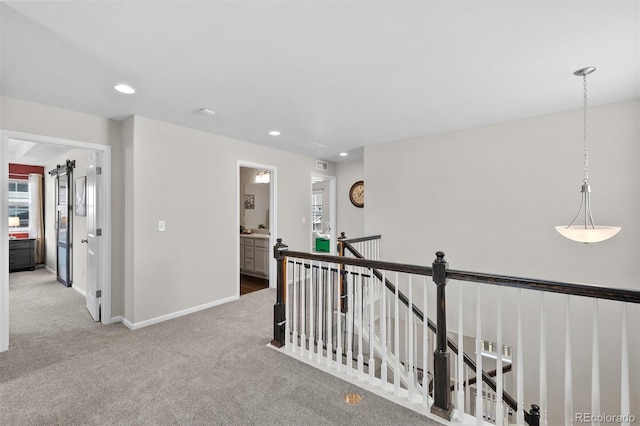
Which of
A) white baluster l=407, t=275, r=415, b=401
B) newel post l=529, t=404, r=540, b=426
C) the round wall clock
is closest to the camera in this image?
newel post l=529, t=404, r=540, b=426

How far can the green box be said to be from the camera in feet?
23.3

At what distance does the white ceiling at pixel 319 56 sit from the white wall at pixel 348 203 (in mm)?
2870

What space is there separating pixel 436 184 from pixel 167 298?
12.5 ft

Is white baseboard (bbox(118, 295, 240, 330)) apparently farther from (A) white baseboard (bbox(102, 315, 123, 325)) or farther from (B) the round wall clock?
(B) the round wall clock

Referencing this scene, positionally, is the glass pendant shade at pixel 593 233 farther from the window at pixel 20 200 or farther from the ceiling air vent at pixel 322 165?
the window at pixel 20 200

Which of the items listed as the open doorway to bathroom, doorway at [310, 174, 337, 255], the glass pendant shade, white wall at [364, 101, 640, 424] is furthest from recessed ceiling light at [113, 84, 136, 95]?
the glass pendant shade

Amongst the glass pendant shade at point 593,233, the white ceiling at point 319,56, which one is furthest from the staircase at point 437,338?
the white ceiling at point 319,56

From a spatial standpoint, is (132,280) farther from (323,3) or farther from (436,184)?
(436,184)

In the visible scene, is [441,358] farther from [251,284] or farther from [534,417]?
[251,284]

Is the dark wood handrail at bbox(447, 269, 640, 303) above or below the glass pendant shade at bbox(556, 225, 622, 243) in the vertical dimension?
below

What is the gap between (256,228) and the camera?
22.1ft

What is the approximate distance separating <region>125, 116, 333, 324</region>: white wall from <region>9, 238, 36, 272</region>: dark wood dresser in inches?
189

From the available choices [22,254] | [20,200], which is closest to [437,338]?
[22,254]

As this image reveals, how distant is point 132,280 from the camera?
331 centimetres
